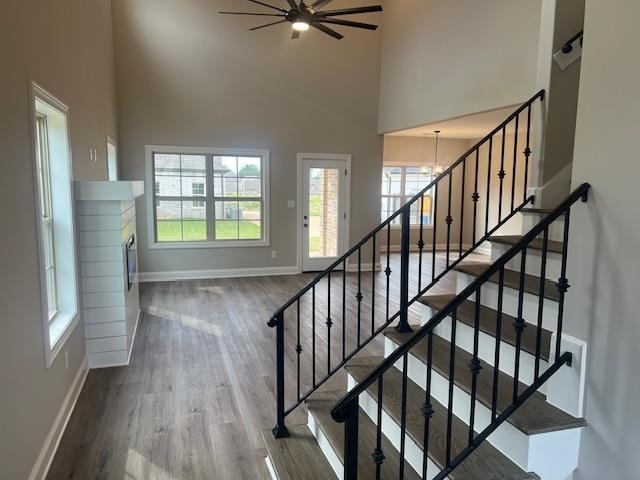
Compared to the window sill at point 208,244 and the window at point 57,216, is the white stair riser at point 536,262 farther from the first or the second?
the window sill at point 208,244

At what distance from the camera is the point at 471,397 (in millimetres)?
1978

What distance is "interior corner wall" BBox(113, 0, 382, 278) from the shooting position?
276 inches

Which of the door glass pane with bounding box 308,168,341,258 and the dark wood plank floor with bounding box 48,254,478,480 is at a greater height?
the door glass pane with bounding box 308,168,341,258

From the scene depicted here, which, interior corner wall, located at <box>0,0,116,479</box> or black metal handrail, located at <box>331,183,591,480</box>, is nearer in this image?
black metal handrail, located at <box>331,183,591,480</box>

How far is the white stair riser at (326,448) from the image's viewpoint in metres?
2.34

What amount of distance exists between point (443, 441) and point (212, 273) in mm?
6160

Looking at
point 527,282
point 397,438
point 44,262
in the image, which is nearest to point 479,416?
point 397,438

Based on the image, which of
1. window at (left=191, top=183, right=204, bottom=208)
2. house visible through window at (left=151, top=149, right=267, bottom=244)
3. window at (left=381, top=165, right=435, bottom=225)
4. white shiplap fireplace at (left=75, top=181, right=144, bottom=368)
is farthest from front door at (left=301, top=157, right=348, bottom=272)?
white shiplap fireplace at (left=75, top=181, right=144, bottom=368)

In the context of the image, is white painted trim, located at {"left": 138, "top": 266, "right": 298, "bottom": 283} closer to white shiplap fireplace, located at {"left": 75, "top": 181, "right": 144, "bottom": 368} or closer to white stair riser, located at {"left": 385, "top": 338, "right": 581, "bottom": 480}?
white shiplap fireplace, located at {"left": 75, "top": 181, "right": 144, "bottom": 368}

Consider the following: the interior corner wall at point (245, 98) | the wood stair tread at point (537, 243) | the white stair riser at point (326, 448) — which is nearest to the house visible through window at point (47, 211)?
the white stair riser at point (326, 448)

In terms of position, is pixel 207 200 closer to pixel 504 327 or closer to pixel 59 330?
pixel 59 330

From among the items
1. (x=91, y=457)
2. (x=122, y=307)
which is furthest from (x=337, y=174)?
(x=91, y=457)

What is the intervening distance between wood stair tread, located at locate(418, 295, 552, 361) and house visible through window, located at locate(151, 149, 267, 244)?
17.3 feet

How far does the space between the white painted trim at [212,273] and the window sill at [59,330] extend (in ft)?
12.6
